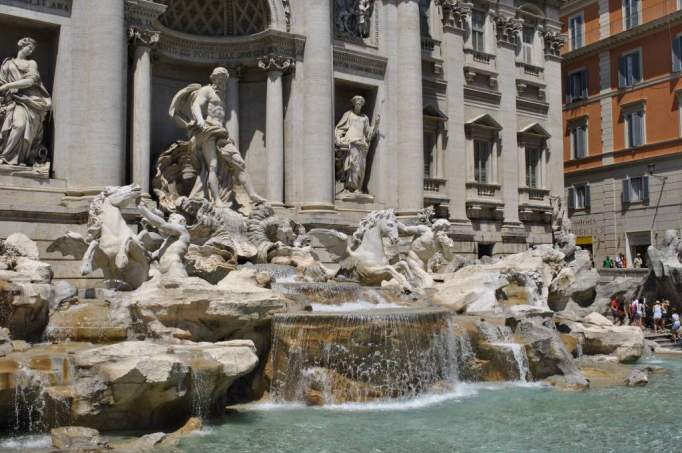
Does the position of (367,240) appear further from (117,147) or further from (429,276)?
(117,147)

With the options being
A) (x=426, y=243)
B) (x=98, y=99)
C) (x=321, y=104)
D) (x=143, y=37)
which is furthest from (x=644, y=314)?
(x=98, y=99)

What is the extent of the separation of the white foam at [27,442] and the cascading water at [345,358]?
3.86 metres

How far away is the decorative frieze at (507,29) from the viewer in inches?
1126

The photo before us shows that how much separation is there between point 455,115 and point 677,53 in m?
12.4

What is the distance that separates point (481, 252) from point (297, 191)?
8.95m

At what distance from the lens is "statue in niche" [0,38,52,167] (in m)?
16.6

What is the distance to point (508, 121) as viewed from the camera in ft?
93.5

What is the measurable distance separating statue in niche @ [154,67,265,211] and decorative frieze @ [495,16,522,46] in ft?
41.9

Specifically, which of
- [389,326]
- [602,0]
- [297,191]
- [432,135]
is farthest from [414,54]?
[602,0]

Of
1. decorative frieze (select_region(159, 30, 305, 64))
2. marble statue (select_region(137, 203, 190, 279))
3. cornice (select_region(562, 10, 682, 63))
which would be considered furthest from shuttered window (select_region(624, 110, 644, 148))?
marble statue (select_region(137, 203, 190, 279))

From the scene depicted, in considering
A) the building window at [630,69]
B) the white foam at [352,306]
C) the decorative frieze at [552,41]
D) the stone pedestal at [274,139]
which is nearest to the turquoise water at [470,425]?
the white foam at [352,306]

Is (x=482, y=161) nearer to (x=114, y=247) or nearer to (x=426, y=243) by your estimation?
(x=426, y=243)

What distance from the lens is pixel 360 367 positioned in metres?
12.7

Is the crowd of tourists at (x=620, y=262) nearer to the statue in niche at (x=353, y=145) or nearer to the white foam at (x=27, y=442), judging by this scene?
the statue in niche at (x=353, y=145)
